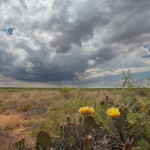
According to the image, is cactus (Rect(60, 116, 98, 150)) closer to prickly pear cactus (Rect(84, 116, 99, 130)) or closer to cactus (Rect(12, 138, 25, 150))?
prickly pear cactus (Rect(84, 116, 99, 130))

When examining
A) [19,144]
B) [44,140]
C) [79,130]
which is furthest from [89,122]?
[19,144]

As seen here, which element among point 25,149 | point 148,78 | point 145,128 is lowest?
point 25,149

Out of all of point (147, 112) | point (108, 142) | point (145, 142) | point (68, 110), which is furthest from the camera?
point (68, 110)

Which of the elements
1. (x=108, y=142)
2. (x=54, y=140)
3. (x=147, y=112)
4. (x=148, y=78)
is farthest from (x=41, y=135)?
(x=148, y=78)

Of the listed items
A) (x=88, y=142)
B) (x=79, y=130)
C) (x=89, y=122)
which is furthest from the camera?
(x=79, y=130)

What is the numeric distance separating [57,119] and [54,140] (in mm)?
765

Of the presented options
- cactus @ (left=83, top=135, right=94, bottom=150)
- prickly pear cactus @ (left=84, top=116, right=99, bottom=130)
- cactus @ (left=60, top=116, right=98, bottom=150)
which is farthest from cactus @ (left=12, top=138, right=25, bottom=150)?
cactus @ (left=83, top=135, right=94, bottom=150)

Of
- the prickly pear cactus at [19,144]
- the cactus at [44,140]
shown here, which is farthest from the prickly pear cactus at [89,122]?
the prickly pear cactus at [19,144]

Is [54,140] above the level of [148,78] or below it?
below

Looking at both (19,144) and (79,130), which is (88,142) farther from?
(19,144)

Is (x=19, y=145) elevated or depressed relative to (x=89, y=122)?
depressed

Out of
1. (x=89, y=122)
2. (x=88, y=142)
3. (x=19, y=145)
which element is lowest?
(x=19, y=145)

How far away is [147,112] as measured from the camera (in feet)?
14.3

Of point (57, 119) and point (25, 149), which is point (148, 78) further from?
point (25, 149)
